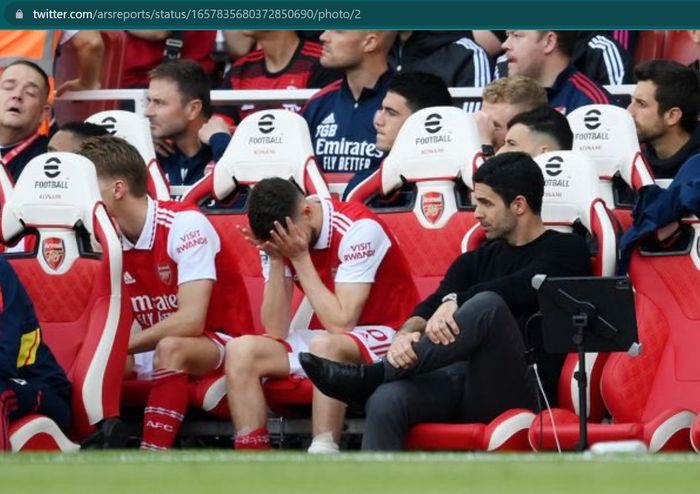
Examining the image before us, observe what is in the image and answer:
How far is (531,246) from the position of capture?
30.6 ft

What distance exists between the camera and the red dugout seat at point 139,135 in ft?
35.5

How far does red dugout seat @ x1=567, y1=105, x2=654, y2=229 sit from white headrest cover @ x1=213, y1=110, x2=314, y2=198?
1459mm

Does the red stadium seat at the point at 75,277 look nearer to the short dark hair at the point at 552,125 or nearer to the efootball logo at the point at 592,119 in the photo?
the short dark hair at the point at 552,125

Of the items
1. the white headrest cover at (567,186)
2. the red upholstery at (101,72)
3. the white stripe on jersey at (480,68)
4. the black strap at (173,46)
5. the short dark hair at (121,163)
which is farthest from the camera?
the black strap at (173,46)

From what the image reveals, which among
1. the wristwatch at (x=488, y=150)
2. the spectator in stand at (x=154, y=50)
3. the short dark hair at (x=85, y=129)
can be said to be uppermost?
the spectator in stand at (x=154, y=50)

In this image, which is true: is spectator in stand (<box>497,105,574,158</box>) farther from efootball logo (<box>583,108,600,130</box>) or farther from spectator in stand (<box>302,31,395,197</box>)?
spectator in stand (<box>302,31,395,197</box>)

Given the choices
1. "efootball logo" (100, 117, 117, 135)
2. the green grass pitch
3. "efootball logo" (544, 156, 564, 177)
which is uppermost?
"efootball logo" (100, 117, 117, 135)

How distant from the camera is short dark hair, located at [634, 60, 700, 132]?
1027 cm

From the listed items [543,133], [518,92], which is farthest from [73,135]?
[543,133]

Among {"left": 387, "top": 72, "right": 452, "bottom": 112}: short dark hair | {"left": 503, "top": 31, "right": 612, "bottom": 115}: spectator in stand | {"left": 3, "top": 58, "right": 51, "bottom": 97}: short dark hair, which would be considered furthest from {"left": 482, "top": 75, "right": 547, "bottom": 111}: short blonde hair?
{"left": 3, "top": 58, "right": 51, "bottom": 97}: short dark hair

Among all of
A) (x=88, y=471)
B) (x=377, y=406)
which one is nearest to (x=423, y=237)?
(x=377, y=406)

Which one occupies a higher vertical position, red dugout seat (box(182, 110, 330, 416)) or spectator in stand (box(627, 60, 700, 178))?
spectator in stand (box(627, 60, 700, 178))

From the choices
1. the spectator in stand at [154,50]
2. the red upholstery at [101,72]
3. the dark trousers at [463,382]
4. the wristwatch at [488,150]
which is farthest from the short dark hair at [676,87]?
the red upholstery at [101,72]

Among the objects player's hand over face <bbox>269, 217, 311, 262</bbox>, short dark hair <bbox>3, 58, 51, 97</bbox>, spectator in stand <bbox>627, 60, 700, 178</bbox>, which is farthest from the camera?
short dark hair <bbox>3, 58, 51, 97</bbox>
